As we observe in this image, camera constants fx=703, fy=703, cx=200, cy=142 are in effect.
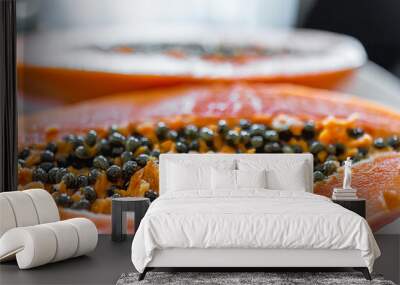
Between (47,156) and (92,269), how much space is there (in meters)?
2.36

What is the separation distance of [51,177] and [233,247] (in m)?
3.15

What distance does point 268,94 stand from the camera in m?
7.63

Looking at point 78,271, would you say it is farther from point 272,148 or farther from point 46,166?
point 272,148

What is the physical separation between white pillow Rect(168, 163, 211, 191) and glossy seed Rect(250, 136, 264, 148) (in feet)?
2.73

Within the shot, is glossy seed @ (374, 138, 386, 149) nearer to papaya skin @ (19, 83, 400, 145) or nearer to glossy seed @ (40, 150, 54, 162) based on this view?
papaya skin @ (19, 83, 400, 145)

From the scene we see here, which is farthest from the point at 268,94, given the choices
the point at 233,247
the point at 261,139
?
the point at 233,247

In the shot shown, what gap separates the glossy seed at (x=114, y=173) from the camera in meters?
7.51

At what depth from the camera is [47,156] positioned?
7645 millimetres

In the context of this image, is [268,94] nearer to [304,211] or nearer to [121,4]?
[121,4]

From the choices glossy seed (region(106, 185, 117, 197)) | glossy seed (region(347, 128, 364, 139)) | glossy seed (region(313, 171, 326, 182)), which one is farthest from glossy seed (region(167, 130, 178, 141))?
glossy seed (region(347, 128, 364, 139))

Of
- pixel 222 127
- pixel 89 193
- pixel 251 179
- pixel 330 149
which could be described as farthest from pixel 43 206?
pixel 330 149

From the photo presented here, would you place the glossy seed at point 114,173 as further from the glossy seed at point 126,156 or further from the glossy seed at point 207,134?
the glossy seed at point 207,134

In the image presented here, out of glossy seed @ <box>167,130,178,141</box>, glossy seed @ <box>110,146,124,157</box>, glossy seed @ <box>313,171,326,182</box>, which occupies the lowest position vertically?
glossy seed @ <box>313,171,326,182</box>

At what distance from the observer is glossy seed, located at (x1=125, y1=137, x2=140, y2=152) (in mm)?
7555
